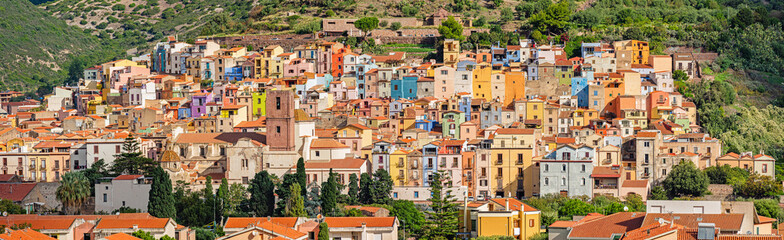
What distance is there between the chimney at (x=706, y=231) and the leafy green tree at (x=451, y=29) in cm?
4720

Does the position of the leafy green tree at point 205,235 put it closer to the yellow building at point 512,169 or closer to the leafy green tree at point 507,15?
the yellow building at point 512,169

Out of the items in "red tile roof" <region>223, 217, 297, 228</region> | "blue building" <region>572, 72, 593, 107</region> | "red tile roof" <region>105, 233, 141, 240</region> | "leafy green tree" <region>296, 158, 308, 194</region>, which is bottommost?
"red tile roof" <region>105, 233, 141, 240</region>

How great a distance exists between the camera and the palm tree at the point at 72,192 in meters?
56.0

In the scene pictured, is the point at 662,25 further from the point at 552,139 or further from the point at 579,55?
the point at 552,139

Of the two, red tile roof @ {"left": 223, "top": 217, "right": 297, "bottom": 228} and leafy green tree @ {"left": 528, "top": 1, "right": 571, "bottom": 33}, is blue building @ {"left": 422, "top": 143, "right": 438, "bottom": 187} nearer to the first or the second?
red tile roof @ {"left": 223, "top": 217, "right": 297, "bottom": 228}

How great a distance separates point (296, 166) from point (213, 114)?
14.5 m

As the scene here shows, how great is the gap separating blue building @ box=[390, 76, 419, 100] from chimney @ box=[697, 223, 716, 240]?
1486 inches

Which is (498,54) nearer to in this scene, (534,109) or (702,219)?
(534,109)

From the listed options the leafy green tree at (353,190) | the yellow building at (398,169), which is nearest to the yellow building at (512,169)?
the yellow building at (398,169)

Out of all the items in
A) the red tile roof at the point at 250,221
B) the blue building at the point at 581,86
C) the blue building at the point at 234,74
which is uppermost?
the blue building at the point at 234,74

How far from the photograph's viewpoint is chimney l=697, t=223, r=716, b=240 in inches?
1417

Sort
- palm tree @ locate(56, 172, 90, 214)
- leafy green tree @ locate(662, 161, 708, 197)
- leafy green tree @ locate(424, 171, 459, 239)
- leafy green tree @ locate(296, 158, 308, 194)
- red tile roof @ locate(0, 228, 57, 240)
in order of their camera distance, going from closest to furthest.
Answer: red tile roof @ locate(0, 228, 57, 240)
leafy green tree @ locate(424, 171, 459, 239)
leafy green tree @ locate(296, 158, 308, 194)
palm tree @ locate(56, 172, 90, 214)
leafy green tree @ locate(662, 161, 708, 197)

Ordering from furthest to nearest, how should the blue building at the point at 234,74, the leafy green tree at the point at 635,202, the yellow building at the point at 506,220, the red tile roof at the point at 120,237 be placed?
the blue building at the point at 234,74 < the leafy green tree at the point at 635,202 < the yellow building at the point at 506,220 < the red tile roof at the point at 120,237

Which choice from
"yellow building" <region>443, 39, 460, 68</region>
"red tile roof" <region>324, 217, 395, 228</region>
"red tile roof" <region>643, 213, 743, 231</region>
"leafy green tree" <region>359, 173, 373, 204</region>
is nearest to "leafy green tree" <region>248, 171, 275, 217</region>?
"leafy green tree" <region>359, 173, 373, 204</region>
